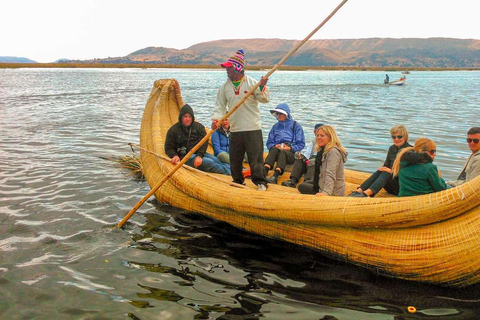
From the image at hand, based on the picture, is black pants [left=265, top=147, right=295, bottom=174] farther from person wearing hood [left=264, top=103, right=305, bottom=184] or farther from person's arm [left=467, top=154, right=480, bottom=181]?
person's arm [left=467, top=154, right=480, bottom=181]

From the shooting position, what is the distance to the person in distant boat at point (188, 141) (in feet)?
25.2

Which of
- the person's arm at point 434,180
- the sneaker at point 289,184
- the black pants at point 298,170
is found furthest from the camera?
the black pants at point 298,170

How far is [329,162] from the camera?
575cm

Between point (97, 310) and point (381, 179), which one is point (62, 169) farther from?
point (381, 179)

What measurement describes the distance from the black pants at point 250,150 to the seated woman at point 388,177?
1.35 metres

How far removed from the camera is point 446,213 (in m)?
4.19

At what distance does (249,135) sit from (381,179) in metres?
1.99

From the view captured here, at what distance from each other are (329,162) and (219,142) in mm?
3465

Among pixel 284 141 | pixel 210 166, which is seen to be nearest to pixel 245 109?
pixel 210 166

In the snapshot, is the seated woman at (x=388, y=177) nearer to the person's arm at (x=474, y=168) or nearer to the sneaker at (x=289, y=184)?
the person's arm at (x=474, y=168)

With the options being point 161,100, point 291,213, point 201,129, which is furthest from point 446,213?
point 161,100

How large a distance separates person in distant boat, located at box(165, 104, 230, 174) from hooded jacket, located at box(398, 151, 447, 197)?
342cm

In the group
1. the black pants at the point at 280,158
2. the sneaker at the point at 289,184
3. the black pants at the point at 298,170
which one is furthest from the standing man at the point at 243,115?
the black pants at the point at 280,158

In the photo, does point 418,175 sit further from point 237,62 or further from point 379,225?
point 237,62
